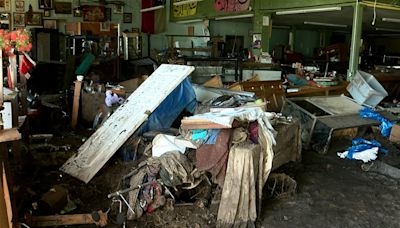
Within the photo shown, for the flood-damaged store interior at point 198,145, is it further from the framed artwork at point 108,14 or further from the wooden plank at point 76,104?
the framed artwork at point 108,14

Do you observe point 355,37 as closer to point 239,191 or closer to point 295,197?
point 295,197

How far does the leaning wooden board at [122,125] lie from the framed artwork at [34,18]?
32.1ft

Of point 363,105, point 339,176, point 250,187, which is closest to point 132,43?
point 363,105

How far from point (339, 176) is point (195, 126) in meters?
1.99

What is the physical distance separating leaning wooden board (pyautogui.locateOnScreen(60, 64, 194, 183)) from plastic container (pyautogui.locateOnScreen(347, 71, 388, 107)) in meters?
3.45

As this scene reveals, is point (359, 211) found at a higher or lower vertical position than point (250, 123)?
lower

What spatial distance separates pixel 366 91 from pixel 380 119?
822mm

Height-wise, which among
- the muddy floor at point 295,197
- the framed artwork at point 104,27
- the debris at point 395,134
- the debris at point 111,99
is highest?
the framed artwork at point 104,27

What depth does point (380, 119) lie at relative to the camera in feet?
20.1

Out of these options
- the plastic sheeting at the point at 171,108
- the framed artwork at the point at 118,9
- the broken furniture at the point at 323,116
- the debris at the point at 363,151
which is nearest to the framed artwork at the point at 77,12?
the framed artwork at the point at 118,9

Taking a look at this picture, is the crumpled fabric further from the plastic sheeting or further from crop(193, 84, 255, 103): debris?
crop(193, 84, 255, 103): debris

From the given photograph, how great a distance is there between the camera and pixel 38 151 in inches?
181

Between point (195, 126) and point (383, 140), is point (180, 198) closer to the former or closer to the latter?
point (195, 126)

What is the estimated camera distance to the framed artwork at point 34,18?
1333 cm
